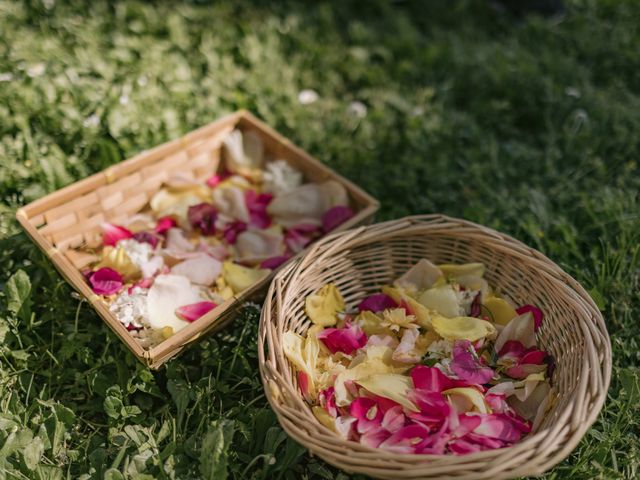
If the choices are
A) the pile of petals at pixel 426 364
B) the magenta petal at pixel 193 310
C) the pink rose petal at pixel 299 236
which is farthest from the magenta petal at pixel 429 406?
the pink rose petal at pixel 299 236

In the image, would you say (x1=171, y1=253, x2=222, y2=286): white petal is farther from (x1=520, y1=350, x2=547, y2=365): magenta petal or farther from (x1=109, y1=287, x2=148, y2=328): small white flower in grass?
(x1=520, y1=350, x2=547, y2=365): magenta petal

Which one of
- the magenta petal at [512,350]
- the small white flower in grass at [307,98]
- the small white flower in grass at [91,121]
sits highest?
the small white flower in grass at [91,121]

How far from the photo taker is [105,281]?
2.18 meters

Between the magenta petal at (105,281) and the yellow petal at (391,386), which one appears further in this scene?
the magenta petal at (105,281)

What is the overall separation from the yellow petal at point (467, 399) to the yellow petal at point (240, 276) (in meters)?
0.76

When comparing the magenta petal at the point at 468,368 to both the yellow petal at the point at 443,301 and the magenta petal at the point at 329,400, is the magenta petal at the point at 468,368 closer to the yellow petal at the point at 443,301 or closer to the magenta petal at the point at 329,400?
the yellow petal at the point at 443,301

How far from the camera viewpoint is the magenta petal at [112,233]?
92.9 inches

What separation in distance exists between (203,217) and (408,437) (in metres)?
1.16

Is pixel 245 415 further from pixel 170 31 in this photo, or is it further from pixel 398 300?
pixel 170 31

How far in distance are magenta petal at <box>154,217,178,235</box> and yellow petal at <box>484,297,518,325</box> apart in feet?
3.86

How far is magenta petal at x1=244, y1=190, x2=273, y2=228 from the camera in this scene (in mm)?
2582

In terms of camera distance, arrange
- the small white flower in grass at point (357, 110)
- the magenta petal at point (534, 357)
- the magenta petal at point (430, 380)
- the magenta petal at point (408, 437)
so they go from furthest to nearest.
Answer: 1. the small white flower in grass at point (357, 110)
2. the magenta petal at point (534, 357)
3. the magenta petal at point (430, 380)
4. the magenta petal at point (408, 437)

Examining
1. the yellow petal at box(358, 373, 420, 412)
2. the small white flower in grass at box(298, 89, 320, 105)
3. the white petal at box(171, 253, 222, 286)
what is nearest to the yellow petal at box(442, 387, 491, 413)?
the yellow petal at box(358, 373, 420, 412)

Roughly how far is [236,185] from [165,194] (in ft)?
0.94
